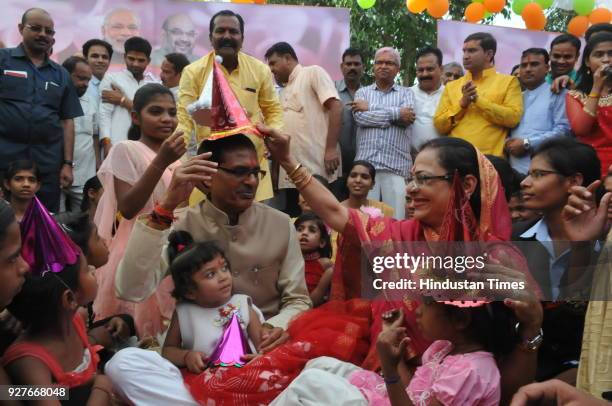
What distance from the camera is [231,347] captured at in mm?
3281

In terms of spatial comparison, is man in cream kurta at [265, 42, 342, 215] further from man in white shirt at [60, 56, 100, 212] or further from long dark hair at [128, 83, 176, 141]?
long dark hair at [128, 83, 176, 141]

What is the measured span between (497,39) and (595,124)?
13.6ft

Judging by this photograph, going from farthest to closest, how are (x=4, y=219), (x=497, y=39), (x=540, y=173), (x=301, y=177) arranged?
(x=497, y=39) → (x=540, y=173) → (x=301, y=177) → (x=4, y=219)

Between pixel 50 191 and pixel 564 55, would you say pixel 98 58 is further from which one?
pixel 564 55

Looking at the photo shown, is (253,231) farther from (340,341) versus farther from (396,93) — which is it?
(396,93)

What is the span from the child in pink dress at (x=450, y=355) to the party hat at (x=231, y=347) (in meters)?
0.57

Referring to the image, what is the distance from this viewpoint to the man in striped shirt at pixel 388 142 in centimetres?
665

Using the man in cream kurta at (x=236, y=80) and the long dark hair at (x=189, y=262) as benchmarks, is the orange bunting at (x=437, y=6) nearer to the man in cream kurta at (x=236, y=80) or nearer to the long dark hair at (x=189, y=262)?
the man in cream kurta at (x=236, y=80)

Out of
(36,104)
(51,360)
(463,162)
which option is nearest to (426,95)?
(36,104)

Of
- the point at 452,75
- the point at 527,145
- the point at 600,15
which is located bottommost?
the point at 527,145

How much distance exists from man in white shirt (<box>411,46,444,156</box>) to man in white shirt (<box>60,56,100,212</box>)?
2.78 meters

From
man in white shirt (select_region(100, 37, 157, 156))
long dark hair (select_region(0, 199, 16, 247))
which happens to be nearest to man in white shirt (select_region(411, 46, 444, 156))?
man in white shirt (select_region(100, 37, 157, 156))

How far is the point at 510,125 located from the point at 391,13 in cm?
1027

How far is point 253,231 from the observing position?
3709 mm
